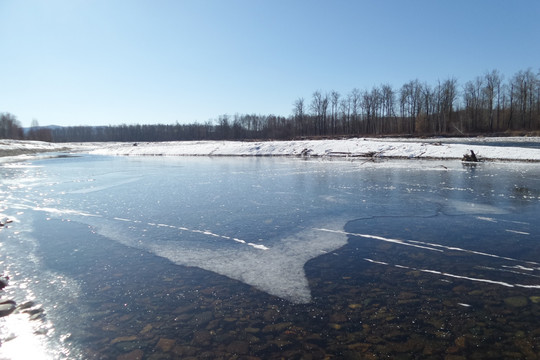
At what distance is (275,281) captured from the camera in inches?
216

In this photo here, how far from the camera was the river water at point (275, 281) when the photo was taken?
3740 mm

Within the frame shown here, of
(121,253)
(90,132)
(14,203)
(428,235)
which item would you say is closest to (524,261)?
(428,235)

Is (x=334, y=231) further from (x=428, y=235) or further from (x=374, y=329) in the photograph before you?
(x=374, y=329)

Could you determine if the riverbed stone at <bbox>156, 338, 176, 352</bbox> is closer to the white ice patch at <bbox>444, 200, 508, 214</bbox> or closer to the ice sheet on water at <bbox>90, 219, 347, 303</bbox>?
the ice sheet on water at <bbox>90, 219, 347, 303</bbox>

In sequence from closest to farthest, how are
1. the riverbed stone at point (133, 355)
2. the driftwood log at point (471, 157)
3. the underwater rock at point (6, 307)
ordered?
the riverbed stone at point (133, 355) → the underwater rock at point (6, 307) → the driftwood log at point (471, 157)

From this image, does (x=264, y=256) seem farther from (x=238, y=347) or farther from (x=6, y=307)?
(x=6, y=307)

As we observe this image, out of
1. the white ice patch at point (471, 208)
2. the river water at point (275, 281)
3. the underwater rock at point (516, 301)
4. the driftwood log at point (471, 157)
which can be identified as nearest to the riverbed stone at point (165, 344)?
the river water at point (275, 281)

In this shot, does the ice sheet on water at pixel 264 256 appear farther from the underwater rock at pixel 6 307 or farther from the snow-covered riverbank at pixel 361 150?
the snow-covered riverbank at pixel 361 150

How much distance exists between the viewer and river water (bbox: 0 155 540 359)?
3740 millimetres

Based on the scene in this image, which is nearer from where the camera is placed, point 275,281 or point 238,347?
point 238,347

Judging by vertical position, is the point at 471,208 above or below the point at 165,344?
above

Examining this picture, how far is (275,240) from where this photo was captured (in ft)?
25.1

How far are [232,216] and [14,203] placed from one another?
9.69 meters

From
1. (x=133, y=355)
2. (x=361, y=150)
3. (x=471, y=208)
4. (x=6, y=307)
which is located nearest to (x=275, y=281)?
(x=133, y=355)
